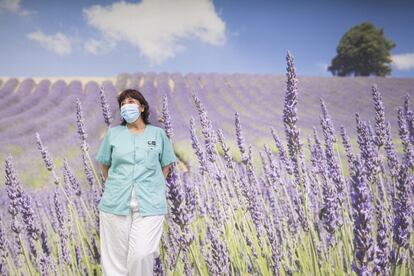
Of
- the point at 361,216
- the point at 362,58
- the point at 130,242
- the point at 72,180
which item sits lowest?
the point at 130,242

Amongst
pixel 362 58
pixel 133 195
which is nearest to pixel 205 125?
pixel 133 195

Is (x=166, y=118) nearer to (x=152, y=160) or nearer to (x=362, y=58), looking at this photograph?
(x=152, y=160)

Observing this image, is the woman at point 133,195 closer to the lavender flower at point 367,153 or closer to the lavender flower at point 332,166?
the lavender flower at point 332,166

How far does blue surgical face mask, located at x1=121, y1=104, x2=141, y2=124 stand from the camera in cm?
169

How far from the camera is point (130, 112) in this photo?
66.3 inches

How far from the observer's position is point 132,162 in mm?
1650

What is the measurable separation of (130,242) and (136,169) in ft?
1.07

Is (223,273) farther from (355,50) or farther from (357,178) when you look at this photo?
(355,50)

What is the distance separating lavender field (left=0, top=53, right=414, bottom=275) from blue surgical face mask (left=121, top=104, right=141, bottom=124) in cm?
12

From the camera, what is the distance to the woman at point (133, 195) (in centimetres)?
156

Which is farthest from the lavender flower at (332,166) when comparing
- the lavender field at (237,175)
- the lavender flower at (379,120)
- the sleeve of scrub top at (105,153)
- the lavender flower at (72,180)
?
the lavender flower at (72,180)

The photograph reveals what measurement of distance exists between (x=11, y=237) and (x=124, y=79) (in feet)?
42.9

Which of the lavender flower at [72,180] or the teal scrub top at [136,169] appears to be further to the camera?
the lavender flower at [72,180]


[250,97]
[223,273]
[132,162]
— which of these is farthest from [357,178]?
[250,97]
